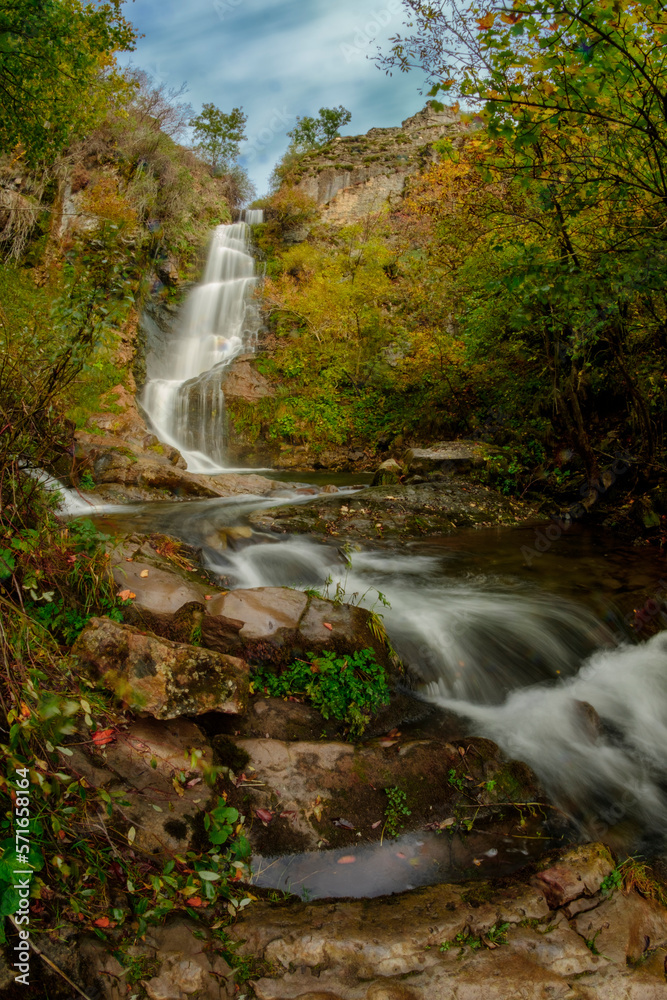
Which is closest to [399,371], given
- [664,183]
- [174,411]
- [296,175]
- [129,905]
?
[174,411]

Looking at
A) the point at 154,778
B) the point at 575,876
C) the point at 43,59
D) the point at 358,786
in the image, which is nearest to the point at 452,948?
the point at 575,876

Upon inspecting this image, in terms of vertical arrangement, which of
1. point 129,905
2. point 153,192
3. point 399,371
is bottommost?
point 129,905

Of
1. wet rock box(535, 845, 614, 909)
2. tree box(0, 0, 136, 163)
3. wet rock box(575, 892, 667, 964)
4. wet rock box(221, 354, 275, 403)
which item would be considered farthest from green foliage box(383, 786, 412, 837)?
wet rock box(221, 354, 275, 403)

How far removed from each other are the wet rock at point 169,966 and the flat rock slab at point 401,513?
495 centimetres

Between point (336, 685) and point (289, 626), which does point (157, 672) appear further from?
point (336, 685)

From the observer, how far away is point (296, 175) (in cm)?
2477

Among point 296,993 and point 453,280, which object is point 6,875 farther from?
point 453,280

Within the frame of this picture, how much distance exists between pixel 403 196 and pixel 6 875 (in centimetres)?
2676

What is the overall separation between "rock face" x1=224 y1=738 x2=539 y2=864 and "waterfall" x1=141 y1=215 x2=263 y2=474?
10.3 meters

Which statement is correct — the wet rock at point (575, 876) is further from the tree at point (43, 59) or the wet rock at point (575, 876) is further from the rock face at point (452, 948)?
the tree at point (43, 59)

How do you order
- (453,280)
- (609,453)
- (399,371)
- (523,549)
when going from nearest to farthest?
(523,549) < (609,453) < (453,280) < (399,371)

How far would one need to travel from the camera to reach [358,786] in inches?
116

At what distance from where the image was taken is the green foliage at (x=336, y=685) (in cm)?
343

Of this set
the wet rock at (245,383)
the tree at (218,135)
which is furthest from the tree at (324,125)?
the wet rock at (245,383)
